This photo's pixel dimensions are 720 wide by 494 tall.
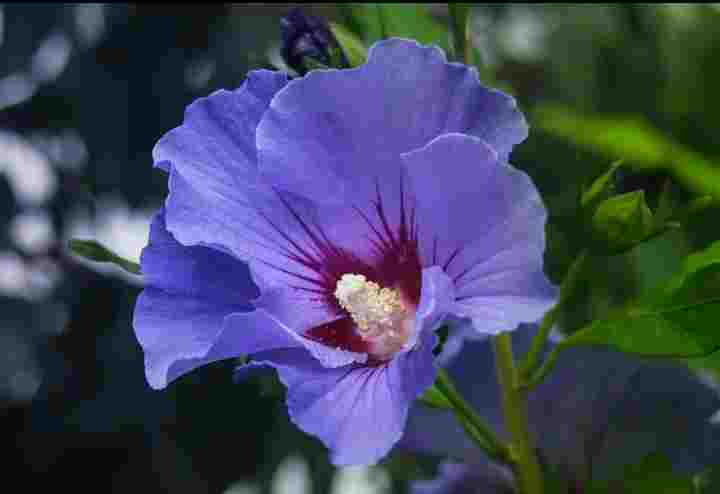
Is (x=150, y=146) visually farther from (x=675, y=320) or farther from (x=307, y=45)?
(x=675, y=320)

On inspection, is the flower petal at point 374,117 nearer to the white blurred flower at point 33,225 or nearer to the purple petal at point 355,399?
the purple petal at point 355,399

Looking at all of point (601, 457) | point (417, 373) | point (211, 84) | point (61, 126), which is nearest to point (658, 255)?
point (601, 457)

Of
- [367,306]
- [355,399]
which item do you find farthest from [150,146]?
[355,399]

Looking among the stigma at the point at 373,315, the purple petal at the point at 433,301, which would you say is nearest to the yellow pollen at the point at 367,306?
the stigma at the point at 373,315

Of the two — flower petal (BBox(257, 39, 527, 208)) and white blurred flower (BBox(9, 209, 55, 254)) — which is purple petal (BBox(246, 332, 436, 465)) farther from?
white blurred flower (BBox(9, 209, 55, 254))

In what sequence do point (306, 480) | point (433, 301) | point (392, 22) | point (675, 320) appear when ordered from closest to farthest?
point (433, 301) → point (675, 320) → point (392, 22) → point (306, 480)

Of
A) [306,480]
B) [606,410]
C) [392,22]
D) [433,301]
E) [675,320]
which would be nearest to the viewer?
[433,301]
